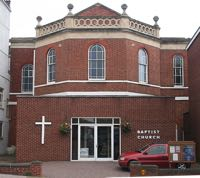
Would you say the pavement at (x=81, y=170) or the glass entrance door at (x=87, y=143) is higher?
the glass entrance door at (x=87, y=143)

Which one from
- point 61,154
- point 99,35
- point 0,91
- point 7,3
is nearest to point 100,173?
point 61,154

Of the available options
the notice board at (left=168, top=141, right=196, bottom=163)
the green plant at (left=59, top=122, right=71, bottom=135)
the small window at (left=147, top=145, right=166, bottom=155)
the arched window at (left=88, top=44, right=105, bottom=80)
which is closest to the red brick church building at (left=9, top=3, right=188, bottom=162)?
the arched window at (left=88, top=44, right=105, bottom=80)

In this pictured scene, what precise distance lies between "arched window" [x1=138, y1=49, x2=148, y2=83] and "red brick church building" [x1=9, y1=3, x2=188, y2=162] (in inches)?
3.0

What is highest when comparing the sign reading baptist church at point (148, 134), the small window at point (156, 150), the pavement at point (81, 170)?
the sign reading baptist church at point (148, 134)

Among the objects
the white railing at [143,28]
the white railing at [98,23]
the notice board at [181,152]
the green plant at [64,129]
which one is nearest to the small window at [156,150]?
the notice board at [181,152]

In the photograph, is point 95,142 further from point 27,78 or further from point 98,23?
point 27,78

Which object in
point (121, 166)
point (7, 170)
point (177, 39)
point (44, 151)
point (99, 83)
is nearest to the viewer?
point (7, 170)

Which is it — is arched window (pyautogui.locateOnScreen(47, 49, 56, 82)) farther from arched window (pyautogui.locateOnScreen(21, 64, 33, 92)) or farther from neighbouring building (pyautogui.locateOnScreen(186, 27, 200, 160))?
neighbouring building (pyautogui.locateOnScreen(186, 27, 200, 160))

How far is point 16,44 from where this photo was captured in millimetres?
38688

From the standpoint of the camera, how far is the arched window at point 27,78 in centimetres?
3819

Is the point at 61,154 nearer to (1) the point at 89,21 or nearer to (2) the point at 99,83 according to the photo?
(2) the point at 99,83

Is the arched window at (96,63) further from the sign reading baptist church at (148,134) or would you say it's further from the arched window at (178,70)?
the arched window at (178,70)

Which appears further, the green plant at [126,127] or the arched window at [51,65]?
the arched window at [51,65]

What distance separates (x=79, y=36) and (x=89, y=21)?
1.33 meters
